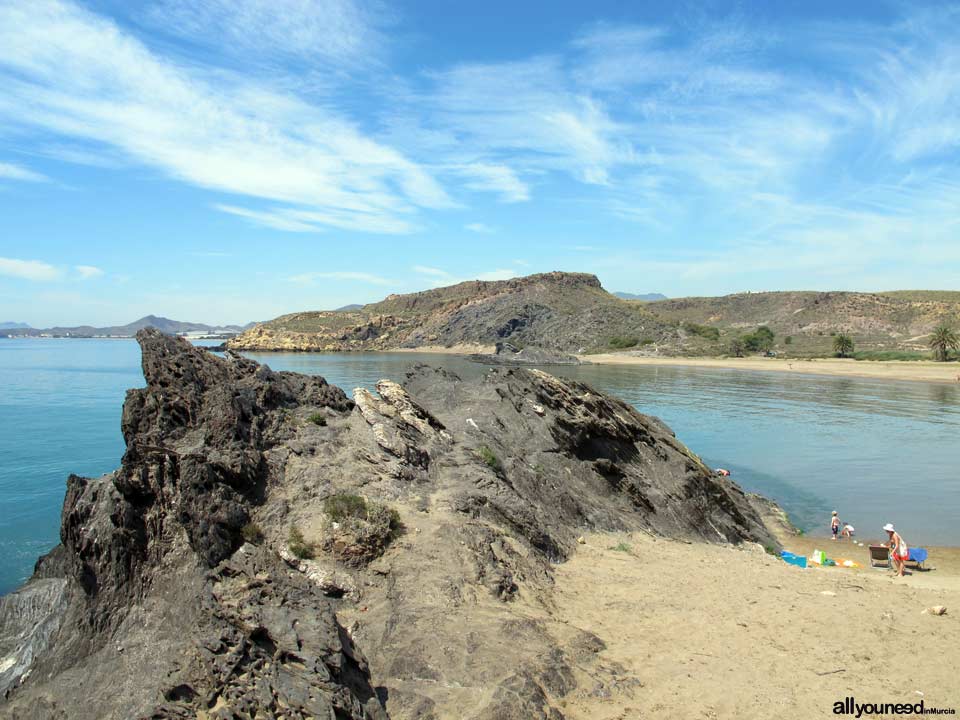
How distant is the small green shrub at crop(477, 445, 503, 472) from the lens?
1102 cm

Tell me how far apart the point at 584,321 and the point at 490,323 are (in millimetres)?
19636

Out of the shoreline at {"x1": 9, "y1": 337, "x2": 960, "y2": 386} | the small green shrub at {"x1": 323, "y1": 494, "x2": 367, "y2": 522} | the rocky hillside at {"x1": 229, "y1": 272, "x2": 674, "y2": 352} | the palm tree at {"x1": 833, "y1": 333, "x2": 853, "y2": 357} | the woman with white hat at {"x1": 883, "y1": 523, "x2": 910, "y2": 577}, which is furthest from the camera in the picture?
the rocky hillside at {"x1": 229, "y1": 272, "x2": 674, "y2": 352}

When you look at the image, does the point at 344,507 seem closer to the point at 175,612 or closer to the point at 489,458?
the point at 175,612

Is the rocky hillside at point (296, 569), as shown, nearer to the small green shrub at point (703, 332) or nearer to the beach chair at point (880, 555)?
the beach chair at point (880, 555)

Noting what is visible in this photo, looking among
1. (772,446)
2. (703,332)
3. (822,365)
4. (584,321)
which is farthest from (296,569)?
(584,321)

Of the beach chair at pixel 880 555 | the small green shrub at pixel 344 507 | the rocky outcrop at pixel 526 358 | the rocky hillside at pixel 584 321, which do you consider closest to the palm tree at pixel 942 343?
the rocky hillside at pixel 584 321

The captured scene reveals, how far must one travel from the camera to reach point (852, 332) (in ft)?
391

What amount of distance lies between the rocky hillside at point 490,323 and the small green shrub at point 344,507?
352 ft

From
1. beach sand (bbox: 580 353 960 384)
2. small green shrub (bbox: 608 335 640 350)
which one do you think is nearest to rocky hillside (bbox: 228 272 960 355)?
small green shrub (bbox: 608 335 640 350)

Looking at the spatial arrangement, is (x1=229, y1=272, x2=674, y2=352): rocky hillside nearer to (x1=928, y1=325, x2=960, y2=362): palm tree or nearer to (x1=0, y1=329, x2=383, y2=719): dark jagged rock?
(x1=928, y1=325, x2=960, y2=362): palm tree

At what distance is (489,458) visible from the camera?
11164 millimetres

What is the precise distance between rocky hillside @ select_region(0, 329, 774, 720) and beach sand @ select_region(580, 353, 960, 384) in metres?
64.4

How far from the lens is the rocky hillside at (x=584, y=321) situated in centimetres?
11294

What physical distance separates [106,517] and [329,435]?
3994 mm
